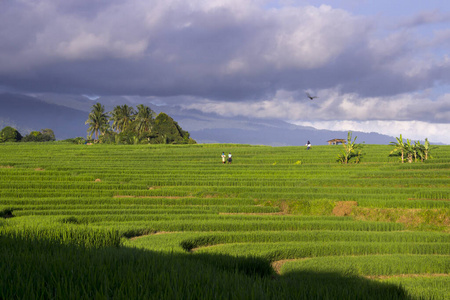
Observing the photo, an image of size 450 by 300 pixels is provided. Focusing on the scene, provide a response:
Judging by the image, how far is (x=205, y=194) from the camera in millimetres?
25328

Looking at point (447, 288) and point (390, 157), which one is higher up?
point (390, 157)

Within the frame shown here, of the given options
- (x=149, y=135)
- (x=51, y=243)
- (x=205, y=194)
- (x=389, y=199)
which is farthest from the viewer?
(x=149, y=135)

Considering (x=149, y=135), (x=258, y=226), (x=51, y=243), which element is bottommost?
(x=258, y=226)

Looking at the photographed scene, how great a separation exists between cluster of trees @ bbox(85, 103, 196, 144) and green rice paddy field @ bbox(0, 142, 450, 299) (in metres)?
45.0

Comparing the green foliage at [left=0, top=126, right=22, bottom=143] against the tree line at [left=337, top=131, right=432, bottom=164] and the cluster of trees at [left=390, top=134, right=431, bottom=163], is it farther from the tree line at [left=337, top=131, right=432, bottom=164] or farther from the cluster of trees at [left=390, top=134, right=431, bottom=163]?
the cluster of trees at [left=390, top=134, right=431, bottom=163]

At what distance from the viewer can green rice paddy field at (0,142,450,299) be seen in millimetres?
4348

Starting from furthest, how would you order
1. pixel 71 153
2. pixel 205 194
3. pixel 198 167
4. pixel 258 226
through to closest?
pixel 71 153 → pixel 198 167 → pixel 205 194 → pixel 258 226

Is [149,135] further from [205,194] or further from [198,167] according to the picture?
[205,194]

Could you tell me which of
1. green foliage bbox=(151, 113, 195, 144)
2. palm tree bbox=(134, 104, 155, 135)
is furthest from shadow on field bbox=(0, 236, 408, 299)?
palm tree bbox=(134, 104, 155, 135)

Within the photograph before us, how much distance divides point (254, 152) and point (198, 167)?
1453 centimetres

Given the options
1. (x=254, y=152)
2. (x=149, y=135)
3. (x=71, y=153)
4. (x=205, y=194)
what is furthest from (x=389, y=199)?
(x=149, y=135)

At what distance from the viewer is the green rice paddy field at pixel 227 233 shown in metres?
4.35

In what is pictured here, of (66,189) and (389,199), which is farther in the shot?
(66,189)

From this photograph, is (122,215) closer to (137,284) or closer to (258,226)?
(258,226)
